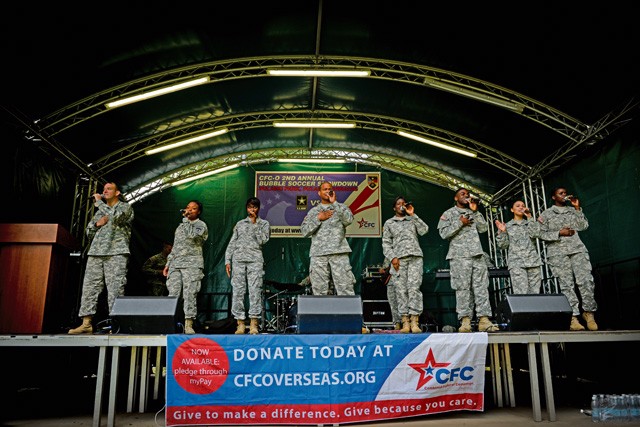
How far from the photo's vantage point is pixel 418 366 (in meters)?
3.71

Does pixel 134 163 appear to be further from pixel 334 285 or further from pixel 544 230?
pixel 544 230

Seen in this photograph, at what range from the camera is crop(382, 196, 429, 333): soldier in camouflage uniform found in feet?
17.0

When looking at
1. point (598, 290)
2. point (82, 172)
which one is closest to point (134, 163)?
point (82, 172)

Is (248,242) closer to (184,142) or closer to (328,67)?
(328,67)

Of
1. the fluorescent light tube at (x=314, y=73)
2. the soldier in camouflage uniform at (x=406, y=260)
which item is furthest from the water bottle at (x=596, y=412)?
the fluorescent light tube at (x=314, y=73)

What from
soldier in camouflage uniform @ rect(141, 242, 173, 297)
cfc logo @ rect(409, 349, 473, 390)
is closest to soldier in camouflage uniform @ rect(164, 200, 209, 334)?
cfc logo @ rect(409, 349, 473, 390)

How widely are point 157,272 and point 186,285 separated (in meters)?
4.58

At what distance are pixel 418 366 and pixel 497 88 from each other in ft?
16.9

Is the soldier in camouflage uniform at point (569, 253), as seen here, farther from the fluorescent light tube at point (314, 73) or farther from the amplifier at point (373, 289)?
the amplifier at point (373, 289)

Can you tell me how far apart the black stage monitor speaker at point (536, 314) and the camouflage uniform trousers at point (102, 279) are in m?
3.94

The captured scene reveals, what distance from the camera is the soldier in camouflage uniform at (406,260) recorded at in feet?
17.0

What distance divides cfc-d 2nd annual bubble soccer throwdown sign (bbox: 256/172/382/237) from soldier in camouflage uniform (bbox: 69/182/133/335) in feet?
17.8

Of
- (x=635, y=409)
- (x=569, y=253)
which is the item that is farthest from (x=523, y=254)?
(x=635, y=409)

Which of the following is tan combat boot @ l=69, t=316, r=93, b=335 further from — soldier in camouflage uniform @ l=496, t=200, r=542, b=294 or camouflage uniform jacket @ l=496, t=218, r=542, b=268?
camouflage uniform jacket @ l=496, t=218, r=542, b=268
